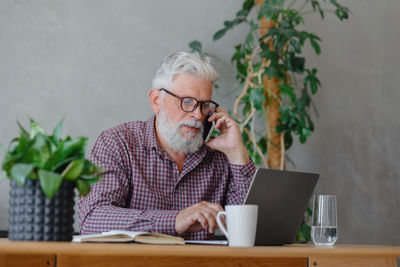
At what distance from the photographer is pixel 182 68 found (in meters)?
2.10

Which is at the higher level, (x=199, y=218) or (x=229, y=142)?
(x=229, y=142)

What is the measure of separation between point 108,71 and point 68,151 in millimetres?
1928

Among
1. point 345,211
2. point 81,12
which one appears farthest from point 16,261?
point 345,211

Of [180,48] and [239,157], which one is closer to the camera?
[239,157]

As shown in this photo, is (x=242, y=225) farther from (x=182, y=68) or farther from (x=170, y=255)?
(x=182, y=68)

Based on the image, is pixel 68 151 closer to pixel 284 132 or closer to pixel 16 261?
pixel 16 261

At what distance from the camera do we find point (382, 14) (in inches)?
150

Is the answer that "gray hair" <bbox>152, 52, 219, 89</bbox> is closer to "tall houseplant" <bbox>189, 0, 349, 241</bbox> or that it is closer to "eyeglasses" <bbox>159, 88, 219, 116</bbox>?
"eyeglasses" <bbox>159, 88, 219, 116</bbox>

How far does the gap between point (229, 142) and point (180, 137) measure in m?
0.20

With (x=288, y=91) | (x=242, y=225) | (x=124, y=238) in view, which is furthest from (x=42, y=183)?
(x=288, y=91)

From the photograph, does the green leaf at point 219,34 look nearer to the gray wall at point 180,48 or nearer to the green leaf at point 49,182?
the gray wall at point 180,48

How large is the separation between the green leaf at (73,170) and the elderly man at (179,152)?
761 mm

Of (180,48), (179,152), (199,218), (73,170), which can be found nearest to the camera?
(73,170)

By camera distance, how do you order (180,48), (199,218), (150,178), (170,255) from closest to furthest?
1. (170,255)
2. (199,218)
3. (150,178)
4. (180,48)
